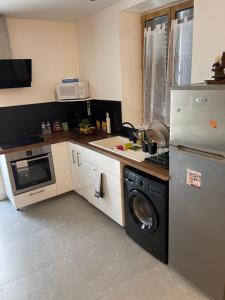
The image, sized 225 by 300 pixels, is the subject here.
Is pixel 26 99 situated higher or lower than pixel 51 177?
higher

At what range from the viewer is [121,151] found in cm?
245

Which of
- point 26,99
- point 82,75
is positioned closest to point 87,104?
point 82,75

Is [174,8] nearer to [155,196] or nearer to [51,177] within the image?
[155,196]

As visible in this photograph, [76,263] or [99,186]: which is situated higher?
[99,186]

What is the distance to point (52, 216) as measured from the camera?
2.91 meters

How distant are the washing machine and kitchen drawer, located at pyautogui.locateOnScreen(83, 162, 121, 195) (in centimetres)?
12

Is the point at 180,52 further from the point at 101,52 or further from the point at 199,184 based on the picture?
the point at 199,184

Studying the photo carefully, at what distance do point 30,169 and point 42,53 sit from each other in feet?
5.27

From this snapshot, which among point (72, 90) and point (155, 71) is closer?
point (155, 71)

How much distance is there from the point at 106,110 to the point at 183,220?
1.91 m

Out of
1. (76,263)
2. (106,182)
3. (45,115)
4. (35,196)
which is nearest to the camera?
(76,263)

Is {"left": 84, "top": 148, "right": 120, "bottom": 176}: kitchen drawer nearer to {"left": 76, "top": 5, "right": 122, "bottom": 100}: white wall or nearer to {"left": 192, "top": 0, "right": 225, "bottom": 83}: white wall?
{"left": 76, "top": 5, "right": 122, "bottom": 100}: white wall

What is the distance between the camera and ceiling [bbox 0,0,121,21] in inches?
93.4

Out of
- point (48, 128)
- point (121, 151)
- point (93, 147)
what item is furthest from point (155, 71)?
point (48, 128)
